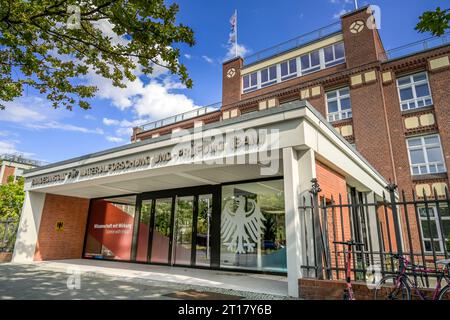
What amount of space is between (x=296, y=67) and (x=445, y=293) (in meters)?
18.1

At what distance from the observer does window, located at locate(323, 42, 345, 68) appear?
59.1ft

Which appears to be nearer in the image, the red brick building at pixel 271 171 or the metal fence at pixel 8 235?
the red brick building at pixel 271 171

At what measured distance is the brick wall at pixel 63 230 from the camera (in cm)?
1214

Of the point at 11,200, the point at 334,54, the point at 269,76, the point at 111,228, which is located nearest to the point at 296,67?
the point at 269,76

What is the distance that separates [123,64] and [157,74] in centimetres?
92

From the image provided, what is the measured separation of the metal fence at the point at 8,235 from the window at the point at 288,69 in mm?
17822

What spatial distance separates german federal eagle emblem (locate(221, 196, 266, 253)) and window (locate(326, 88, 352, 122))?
10643mm

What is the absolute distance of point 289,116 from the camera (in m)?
5.90

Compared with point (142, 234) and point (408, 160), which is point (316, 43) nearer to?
point (408, 160)

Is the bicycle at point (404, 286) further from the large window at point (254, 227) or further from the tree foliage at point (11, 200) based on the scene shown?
the tree foliage at point (11, 200)

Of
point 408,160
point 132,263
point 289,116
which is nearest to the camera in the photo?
point 289,116

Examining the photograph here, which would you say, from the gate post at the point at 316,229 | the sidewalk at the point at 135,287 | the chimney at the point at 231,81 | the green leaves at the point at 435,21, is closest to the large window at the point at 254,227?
the sidewalk at the point at 135,287

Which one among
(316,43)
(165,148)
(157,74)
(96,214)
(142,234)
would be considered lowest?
(142,234)
